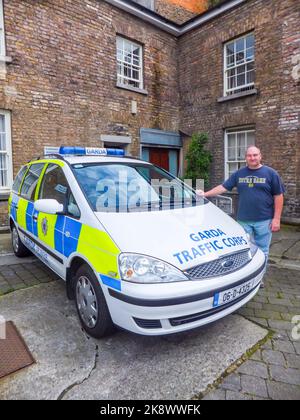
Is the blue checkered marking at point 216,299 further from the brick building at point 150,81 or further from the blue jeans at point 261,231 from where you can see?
the brick building at point 150,81

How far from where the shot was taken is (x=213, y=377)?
2.29m

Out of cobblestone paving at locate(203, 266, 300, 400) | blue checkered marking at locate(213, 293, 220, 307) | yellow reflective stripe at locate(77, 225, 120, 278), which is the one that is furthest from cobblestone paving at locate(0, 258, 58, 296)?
cobblestone paving at locate(203, 266, 300, 400)

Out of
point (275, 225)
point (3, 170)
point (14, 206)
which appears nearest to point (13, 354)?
point (14, 206)

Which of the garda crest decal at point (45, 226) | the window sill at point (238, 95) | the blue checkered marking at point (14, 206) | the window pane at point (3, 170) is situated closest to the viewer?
the garda crest decal at point (45, 226)

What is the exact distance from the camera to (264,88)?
331 inches

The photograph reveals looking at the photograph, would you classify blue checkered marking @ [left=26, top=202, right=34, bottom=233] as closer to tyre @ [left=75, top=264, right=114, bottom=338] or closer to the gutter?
tyre @ [left=75, top=264, right=114, bottom=338]

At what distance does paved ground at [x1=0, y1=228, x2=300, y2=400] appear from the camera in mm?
2170

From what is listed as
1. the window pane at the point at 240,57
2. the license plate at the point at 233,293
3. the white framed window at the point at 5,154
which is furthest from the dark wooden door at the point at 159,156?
the license plate at the point at 233,293

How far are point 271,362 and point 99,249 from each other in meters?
1.77

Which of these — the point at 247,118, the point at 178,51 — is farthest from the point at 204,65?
the point at 247,118

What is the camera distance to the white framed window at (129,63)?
9.38 metres

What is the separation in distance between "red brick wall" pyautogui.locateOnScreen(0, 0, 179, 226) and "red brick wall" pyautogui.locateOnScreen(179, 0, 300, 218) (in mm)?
1901

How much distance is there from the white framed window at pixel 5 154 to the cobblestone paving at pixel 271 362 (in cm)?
649
